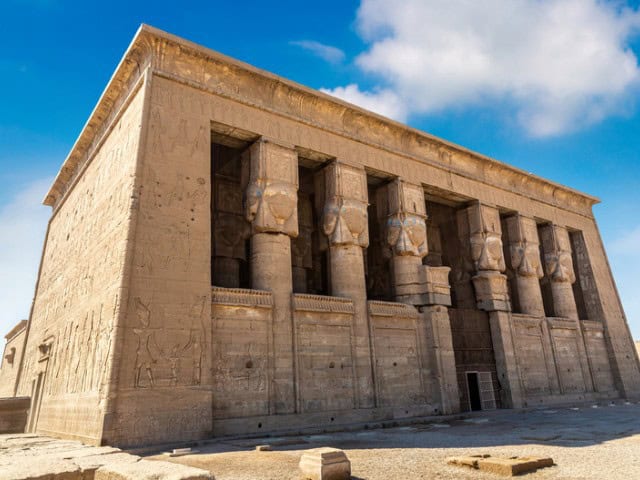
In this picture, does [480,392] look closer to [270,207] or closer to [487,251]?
[487,251]

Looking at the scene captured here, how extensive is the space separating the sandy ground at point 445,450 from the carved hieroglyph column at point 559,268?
25.1 feet

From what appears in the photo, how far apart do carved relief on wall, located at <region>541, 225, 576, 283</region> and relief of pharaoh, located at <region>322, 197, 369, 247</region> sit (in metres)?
9.79

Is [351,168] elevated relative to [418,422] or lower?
elevated

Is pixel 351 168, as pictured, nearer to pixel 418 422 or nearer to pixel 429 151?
pixel 429 151

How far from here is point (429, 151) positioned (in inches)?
625

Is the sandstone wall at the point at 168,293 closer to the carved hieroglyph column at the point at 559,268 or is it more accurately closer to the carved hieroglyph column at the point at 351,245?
the carved hieroglyph column at the point at 351,245

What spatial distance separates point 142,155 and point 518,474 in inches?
343

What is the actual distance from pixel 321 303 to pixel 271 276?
1.44 m

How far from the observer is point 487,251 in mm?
16062

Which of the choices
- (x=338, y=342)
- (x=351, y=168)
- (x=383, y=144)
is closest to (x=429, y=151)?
(x=383, y=144)

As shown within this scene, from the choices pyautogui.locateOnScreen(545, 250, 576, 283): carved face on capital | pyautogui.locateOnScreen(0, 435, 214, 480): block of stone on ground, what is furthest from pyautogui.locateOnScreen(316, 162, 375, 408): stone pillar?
pyautogui.locateOnScreen(545, 250, 576, 283): carved face on capital

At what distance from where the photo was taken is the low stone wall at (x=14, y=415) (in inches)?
551

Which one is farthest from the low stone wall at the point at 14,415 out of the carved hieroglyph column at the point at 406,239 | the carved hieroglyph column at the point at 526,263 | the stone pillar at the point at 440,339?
the carved hieroglyph column at the point at 526,263

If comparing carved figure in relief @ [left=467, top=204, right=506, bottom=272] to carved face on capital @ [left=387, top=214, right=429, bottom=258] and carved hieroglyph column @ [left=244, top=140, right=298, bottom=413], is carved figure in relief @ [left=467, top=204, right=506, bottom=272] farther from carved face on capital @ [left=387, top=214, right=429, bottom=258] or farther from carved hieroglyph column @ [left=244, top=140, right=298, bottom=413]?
carved hieroglyph column @ [left=244, top=140, right=298, bottom=413]
